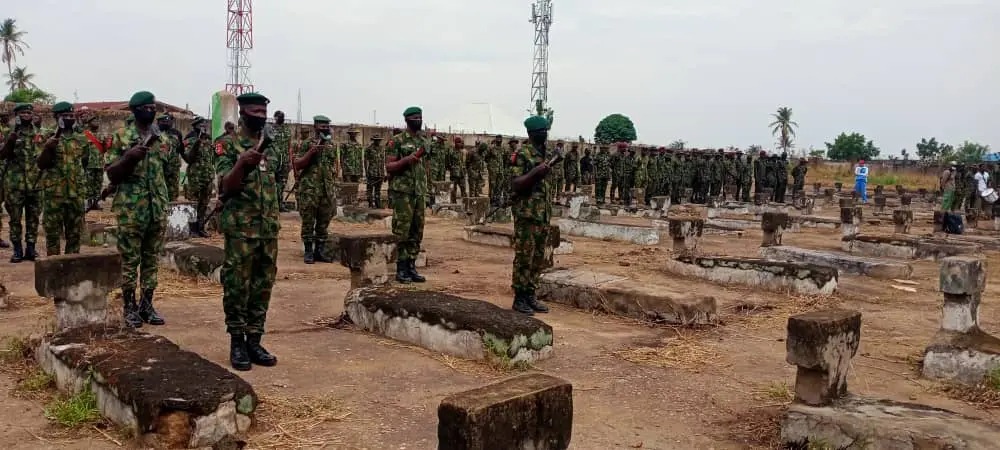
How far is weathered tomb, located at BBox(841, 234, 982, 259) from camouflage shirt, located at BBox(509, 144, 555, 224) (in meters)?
7.60

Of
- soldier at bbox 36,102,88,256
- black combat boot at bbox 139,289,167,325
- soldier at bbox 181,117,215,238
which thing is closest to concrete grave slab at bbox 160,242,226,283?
soldier at bbox 36,102,88,256

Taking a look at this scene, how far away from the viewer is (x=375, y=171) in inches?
731

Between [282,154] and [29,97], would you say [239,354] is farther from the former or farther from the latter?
[29,97]

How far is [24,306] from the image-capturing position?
23.0ft

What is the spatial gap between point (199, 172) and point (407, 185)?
5.46 metres

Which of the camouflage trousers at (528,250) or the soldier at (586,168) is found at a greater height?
the soldier at (586,168)

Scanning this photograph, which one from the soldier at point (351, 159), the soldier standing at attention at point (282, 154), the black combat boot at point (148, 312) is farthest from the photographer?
the soldier at point (351, 159)

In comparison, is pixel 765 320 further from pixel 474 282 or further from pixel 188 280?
pixel 188 280

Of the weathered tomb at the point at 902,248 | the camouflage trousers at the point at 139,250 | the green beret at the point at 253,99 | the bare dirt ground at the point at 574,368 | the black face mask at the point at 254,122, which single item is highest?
the green beret at the point at 253,99

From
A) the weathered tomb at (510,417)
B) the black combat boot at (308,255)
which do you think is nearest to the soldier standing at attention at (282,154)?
the black combat boot at (308,255)

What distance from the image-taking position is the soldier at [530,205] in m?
6.97

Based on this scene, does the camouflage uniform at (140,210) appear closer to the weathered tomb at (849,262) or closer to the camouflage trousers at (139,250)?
the camouflage trousers at (139,250)

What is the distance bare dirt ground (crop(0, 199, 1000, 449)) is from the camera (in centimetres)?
421

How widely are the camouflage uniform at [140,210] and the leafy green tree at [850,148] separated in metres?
70.2
